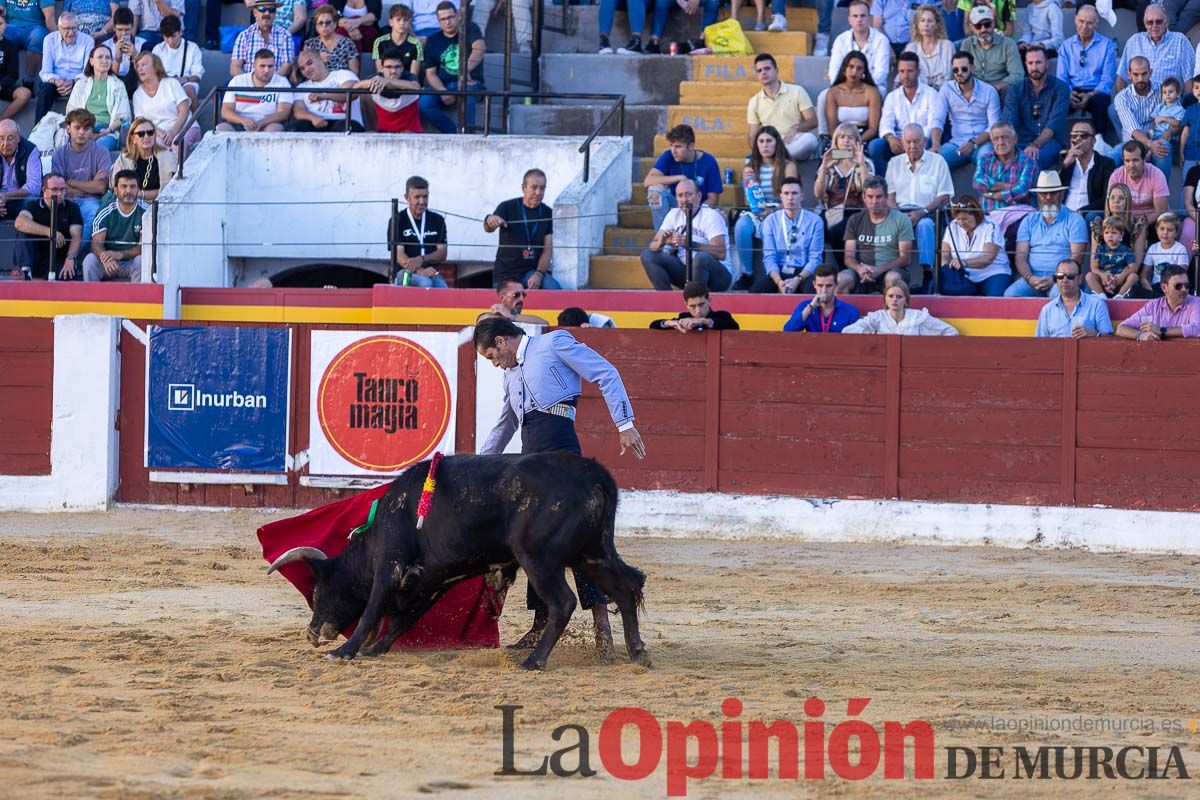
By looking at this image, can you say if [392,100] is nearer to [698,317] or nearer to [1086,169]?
[698,317]

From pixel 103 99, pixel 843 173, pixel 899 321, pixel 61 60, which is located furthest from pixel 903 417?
pixel 61 60

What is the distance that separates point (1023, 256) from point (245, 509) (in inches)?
211

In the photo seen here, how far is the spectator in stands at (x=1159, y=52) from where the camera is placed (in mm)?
12703

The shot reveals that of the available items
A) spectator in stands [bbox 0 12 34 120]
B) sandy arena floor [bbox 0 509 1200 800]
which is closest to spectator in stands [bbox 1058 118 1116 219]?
sandy arena floor [bbox 0 509 1200 800]

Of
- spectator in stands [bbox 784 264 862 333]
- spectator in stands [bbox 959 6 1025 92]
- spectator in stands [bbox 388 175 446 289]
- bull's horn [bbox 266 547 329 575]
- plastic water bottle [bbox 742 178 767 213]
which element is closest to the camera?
bull's horn [bbox 266 547 329 575]

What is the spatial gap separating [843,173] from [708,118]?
224cm

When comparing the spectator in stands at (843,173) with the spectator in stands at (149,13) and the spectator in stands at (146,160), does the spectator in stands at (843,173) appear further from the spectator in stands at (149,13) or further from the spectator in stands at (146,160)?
the spectator in stands at (149,13)

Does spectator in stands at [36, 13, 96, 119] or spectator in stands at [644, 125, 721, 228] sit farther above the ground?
spectator in stands at [36, 13, 96, 119]

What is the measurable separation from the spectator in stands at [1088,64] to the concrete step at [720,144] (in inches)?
98.0

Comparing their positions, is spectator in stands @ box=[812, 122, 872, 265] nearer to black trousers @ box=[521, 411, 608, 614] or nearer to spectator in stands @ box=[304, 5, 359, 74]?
spectator in stands @ box=[304, 5, 359, 74]

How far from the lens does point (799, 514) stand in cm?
1061

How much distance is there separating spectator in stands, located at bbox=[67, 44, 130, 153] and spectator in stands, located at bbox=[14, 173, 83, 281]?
3.34ft

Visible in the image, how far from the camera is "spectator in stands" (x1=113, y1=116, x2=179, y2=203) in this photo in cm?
1327

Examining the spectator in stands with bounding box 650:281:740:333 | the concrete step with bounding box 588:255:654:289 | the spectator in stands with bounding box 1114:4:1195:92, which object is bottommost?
the spectator in stands with bounding box 650:281:740:333
